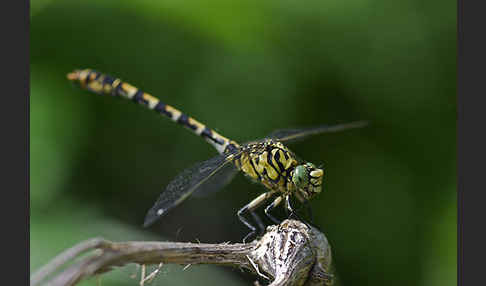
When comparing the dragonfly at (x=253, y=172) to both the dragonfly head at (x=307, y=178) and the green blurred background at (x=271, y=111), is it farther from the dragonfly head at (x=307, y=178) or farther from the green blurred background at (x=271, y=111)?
the green blurred background at (x=271, y=111)

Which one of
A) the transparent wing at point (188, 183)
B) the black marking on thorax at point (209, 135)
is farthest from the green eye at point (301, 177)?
the black marking on thorax at point (209, 135)

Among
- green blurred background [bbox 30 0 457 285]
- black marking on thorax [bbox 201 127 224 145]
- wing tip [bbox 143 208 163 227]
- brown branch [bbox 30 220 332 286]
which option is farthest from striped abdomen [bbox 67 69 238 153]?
brown branch [bbox 30 220 332 286]

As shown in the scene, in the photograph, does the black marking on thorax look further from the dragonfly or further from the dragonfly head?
the dragonfly head

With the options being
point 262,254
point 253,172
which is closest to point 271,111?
point 253,172

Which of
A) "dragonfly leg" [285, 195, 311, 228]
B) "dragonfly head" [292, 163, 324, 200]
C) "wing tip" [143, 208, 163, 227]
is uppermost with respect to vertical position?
"dragonfly head" [292, 163, 324, 200]

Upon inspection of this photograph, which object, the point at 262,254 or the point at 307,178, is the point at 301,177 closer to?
the point at 307,178

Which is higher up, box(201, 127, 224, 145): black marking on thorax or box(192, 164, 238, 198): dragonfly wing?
box(201, 127, 224, 145): black marking on thorax

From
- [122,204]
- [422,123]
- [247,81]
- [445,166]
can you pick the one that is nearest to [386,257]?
[445,166]

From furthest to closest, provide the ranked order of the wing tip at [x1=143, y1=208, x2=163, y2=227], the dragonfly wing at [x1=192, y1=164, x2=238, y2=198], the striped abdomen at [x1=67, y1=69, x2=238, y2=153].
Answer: the striped abdomen at [x1=67, y1=69, x2=238, y2=153]
the dragonfly wing at [x1=192, y1=164, x2=238, y2=198]
the wing tip at [x1=143, y1=208, x2=163, y2=227]
